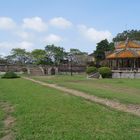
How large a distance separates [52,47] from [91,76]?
47163 mm

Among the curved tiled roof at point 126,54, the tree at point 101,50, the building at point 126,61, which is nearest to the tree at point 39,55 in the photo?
the tree at point 101,50

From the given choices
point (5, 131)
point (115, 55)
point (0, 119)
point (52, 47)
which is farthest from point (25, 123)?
point (52, 47)

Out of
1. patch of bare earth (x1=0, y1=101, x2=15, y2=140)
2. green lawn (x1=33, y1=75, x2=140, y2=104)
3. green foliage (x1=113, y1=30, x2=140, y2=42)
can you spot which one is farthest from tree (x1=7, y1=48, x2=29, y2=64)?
patch of bare earth (x1=0, y1=101, x2=15, y2=140)

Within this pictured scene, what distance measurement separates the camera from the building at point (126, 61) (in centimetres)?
5839

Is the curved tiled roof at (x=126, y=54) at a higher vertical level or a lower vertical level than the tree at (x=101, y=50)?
lower

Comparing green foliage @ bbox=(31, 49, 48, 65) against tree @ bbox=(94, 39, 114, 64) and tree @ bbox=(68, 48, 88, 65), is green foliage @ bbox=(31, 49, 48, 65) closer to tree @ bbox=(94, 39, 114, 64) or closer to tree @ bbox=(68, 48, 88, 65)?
tree @ bbox=(68, 48, 88, 65)

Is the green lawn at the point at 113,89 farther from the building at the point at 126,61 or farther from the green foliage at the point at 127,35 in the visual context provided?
the green foliage at the point at 127,35

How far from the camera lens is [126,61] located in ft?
210

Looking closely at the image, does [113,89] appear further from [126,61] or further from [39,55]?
[39,55]

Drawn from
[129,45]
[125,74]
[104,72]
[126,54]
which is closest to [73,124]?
[104,72]

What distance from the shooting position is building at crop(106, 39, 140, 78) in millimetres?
58394

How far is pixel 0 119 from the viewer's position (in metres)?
13.4

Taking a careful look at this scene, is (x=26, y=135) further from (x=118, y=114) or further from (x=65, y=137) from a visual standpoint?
(x=118, y=114)

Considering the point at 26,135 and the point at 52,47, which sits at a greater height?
the point at 52,47
